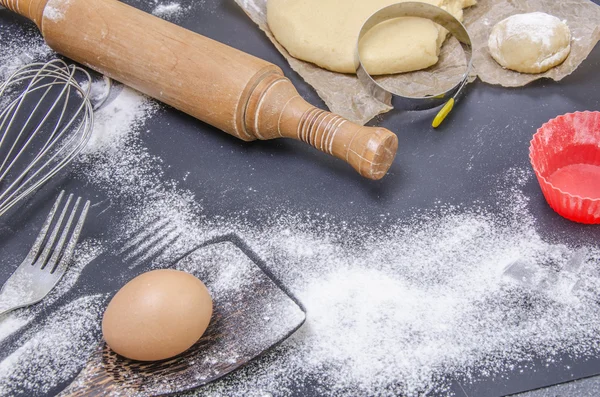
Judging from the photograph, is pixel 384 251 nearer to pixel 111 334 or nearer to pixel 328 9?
pixel 111 334

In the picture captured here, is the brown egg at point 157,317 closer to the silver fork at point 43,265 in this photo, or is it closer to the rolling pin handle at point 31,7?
the silver fork at point 43,265

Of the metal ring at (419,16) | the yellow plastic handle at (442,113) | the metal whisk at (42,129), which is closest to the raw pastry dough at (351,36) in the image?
the metal ring at (419,16)

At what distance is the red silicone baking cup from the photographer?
1.17m

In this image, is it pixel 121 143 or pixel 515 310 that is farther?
pixel 121 143

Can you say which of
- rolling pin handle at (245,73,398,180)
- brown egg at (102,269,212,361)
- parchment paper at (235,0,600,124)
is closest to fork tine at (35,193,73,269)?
brown egg at (102,269,212,361)

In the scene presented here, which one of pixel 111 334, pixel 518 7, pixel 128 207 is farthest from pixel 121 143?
pixel 518 7

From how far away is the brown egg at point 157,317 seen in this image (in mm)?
905

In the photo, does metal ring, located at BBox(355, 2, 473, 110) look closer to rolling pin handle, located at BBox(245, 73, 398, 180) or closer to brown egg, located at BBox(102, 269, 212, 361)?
rolling pin handle, located at BBox(245, 73, 398, 180)

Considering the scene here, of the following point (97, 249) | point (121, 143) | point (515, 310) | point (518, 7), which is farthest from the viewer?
point (518, 7)

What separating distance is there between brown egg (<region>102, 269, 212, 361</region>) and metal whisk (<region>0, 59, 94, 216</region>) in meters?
0.38

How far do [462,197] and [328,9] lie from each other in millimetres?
531

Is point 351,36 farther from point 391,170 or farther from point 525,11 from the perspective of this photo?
point 525,11

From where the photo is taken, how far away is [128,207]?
1.22 metres

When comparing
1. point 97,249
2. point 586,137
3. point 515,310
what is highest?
point 586,137
